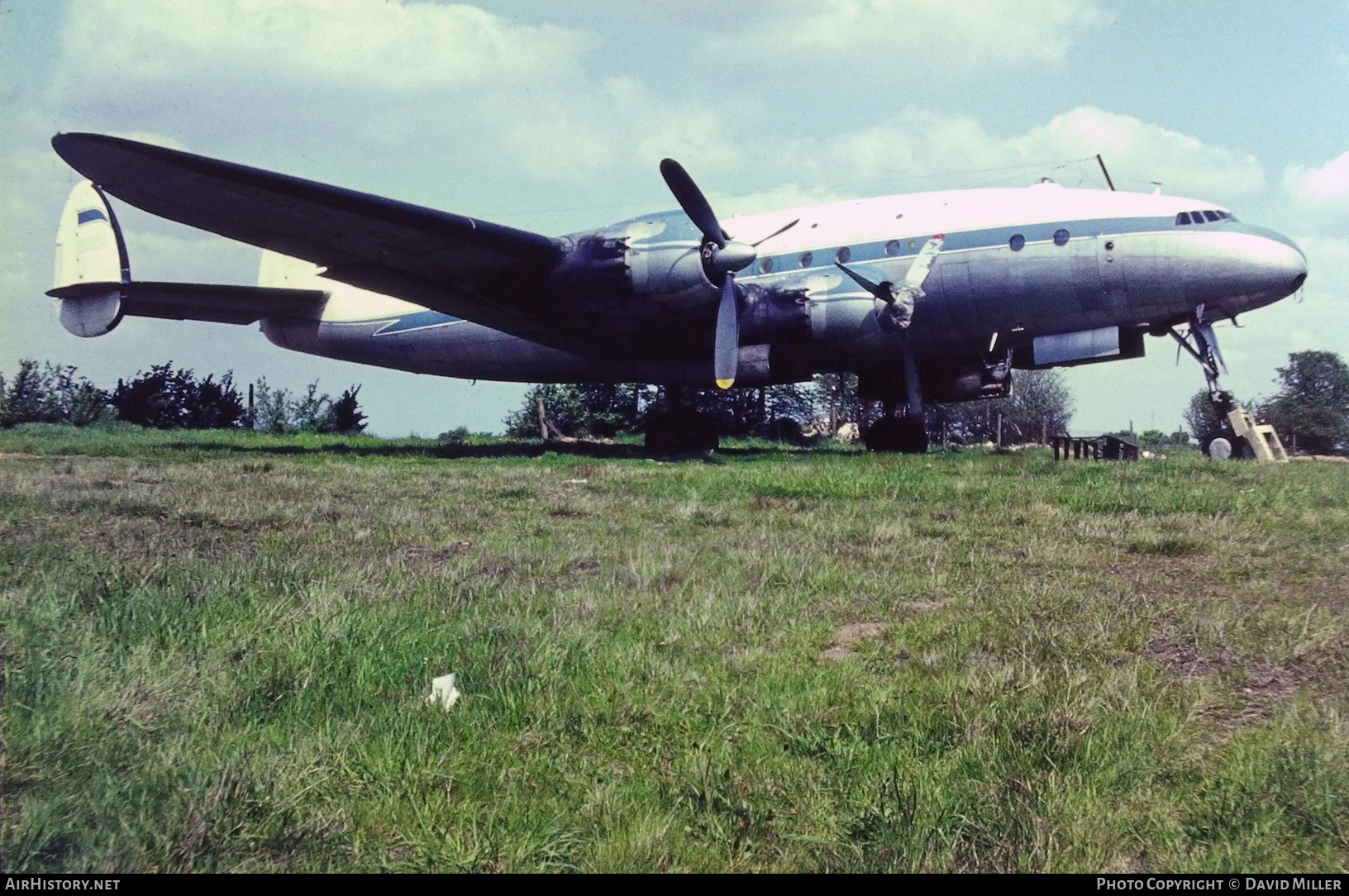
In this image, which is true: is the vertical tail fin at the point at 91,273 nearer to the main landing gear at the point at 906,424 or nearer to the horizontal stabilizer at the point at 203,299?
→ the horizontal stabilizer at the point at 203,299

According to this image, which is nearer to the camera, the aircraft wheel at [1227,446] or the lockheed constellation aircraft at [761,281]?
the lockheed constellation aircraft at [761,281]

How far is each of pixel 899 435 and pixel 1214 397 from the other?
6189 millimetres

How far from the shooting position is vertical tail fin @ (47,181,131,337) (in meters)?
19.9

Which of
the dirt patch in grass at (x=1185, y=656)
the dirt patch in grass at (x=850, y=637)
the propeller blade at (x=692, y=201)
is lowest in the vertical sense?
the dirt patch in grass at (x=850, y=637)

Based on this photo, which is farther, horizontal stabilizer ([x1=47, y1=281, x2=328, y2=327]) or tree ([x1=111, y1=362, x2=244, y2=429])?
tree ([x1=111, y1=362, x2=244, y2=429])

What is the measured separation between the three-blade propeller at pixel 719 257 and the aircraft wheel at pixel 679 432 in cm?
282

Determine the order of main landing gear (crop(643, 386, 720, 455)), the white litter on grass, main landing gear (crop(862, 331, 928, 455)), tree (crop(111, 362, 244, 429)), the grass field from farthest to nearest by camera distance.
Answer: tree (crop(111, 362, 244, 429))
main landing gear (crop(643, 386, 720, 455))
main landing gear (crop(862, 331, 928, 455))
the white litter on grass
the grass field

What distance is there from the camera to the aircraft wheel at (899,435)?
745 inches

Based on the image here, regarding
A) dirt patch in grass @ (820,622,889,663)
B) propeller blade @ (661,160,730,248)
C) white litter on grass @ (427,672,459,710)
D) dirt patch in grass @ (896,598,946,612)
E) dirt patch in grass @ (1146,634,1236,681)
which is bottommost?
white litter on grass @ (427,672,459,710)

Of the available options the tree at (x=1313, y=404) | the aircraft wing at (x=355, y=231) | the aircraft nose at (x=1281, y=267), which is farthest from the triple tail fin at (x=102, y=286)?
the tree at (x=1313, y=404)

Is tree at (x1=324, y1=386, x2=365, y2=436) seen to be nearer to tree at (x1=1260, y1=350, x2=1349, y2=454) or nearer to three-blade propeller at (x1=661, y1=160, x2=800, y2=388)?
three-blade propeller at (x1=661, y1=160, x2=800, y2=388)

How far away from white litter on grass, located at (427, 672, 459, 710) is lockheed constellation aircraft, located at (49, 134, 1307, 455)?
12.0 meters

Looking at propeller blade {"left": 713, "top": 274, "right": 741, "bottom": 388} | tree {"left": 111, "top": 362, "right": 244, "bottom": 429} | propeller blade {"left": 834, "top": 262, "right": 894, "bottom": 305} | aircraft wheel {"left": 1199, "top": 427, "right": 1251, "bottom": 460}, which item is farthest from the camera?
tree {"left": 111, "top": 362, "right": 244, "bottom": 429}

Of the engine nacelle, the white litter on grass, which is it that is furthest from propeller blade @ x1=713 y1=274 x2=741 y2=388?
the white litter on grass
